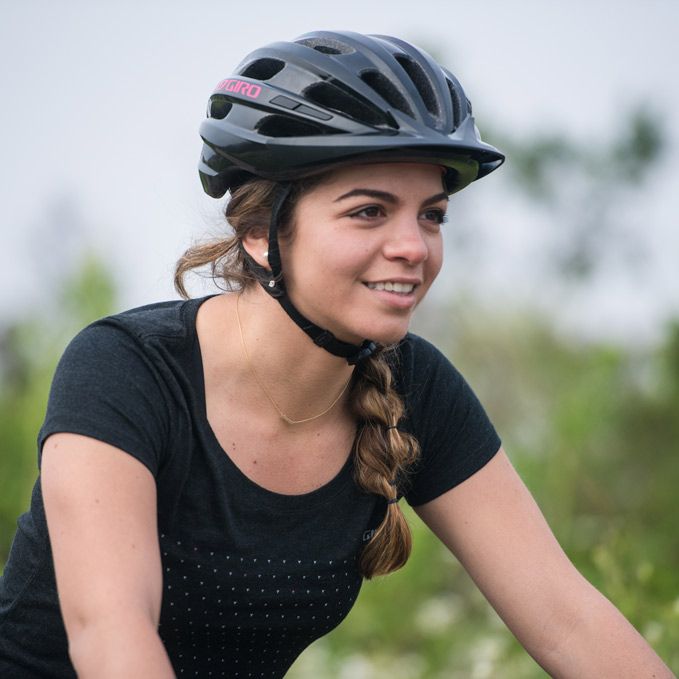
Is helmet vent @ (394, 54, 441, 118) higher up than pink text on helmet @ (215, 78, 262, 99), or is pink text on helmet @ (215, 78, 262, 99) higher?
helmet vent @ (394, 54, 441, 118)

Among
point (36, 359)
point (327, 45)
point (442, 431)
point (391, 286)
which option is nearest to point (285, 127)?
point (327, 45)

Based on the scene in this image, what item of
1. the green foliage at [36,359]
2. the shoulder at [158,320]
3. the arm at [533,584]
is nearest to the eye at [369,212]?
the shoulder at [158,320]

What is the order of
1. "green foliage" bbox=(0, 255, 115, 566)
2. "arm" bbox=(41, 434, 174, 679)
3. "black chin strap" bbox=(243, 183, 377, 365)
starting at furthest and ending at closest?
"green foliage" bbox=(0, 255, 115, 566), "black chin strap" bbox=(243, 183, 377, 365), "arm" bbox=(41, 434, 174, 679)

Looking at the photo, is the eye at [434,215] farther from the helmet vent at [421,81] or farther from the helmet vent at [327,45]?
the helmet vent at [327,45]

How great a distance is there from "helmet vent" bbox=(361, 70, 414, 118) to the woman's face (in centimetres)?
13

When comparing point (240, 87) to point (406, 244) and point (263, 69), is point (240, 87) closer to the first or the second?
point (263, 69)

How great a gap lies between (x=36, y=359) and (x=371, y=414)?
440 cm

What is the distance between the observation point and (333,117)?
8.94 feet

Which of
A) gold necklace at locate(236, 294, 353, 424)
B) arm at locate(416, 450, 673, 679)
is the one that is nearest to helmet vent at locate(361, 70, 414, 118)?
gold necklace at locate(236, 294, 353, 424)

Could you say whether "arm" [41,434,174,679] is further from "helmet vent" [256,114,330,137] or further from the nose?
→ "helmet vent" [256,114,330,137]

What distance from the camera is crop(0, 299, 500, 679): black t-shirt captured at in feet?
8.48

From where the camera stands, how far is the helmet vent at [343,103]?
2709mm

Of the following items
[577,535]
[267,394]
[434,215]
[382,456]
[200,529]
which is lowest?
[577,535]

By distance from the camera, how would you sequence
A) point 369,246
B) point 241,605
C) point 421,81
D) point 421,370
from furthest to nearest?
point 421,370 < point 421,81 < point 241,605 < point 369,246
